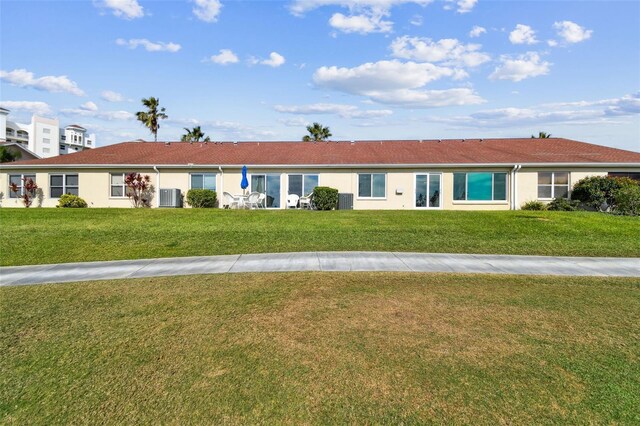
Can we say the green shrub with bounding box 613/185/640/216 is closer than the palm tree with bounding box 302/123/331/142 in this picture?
Yes

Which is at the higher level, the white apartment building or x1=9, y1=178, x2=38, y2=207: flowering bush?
the white apartment building

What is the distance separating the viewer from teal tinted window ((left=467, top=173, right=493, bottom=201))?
2170 cm

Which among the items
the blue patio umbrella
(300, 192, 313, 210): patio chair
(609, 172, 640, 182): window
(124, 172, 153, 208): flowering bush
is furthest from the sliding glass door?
(609, 172, 640, 182): window

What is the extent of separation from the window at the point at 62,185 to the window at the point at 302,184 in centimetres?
1291

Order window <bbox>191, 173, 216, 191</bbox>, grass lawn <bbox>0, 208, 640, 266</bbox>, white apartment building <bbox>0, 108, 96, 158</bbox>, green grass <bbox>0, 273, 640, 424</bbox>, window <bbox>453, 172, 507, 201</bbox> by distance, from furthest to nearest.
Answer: white apartment building <bbox>0, 108, 96, 158</bbox>
window <bbox>191, 173, 216, 191</bbox>
window <bbox>453, 172, 507, 201</bbox>
grass lawn <bbox>0, 208, 640, 266</bbox>
green grass <bbox>0, 273, 640, 424</bbox>

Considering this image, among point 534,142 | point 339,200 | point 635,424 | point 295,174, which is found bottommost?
point 635,424

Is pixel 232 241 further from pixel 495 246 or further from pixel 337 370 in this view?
pixel 337 370

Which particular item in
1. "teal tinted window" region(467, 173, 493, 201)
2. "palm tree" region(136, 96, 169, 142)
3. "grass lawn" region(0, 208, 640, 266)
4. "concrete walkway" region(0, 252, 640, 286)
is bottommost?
"concrete walkway" region(0, 252, 640, 286)

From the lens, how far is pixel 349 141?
28500mm

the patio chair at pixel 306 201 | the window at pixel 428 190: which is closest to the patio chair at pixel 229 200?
the patio chair at pixel 306 201

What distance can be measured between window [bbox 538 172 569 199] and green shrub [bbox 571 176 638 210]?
0.86 metres

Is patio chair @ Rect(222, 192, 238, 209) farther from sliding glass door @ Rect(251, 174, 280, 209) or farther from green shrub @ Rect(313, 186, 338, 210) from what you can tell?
green shrub @ Rect(313, 186, 338, 210)

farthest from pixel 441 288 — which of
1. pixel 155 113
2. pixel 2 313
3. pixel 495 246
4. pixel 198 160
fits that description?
pixel 155 113

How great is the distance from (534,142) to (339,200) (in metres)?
14.9
